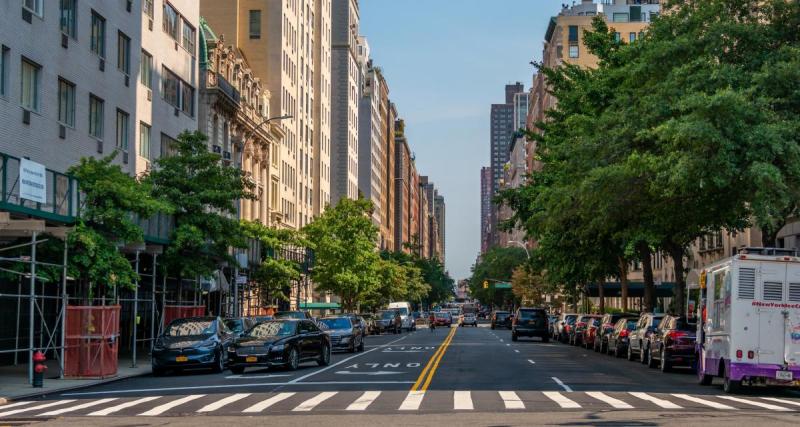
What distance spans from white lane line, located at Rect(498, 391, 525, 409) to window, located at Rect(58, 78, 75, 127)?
2290 centimetres

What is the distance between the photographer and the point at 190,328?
105 ft

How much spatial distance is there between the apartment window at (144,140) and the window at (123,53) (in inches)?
119

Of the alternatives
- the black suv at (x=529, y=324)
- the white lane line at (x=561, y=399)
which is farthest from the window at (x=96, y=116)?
the black suv at (x=529, y=324)

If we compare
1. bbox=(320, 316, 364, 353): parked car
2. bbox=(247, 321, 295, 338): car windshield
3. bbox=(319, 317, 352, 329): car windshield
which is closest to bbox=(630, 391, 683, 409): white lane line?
bbox=(247, 321, 295, 338): car windshield

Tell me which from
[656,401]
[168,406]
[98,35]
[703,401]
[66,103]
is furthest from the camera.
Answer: [98,35]

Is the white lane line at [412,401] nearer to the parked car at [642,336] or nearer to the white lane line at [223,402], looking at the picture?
the white lane line at [223,402]

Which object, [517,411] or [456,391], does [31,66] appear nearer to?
[456,391]

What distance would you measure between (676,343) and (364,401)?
49.0 feet

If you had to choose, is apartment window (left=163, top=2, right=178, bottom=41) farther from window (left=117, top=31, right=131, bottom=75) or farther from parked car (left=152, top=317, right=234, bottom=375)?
parked car (left=152, top=317, right=234, bottom=375)

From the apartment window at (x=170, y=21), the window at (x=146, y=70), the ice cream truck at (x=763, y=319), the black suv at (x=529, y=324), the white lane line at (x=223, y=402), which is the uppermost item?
the apartment window at (x=170, y=21)

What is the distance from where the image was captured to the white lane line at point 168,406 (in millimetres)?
18484

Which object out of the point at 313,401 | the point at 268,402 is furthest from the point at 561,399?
the point at 268,402

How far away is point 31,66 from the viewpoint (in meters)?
36.0

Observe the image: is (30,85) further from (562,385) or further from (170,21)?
(562,385)
